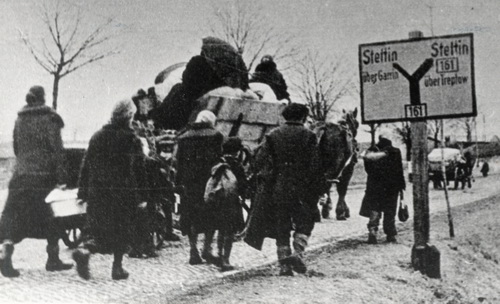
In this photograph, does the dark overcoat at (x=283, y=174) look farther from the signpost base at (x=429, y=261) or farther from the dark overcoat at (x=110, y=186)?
the signpost base at (x=429, y=261)

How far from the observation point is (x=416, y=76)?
23.6ft

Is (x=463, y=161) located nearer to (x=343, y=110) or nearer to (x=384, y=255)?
(x=343, y=110)

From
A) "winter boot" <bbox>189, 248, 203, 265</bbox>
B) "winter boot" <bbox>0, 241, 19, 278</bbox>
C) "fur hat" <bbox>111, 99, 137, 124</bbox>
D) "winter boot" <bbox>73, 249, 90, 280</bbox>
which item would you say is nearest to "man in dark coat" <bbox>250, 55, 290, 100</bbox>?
"winter boot" <bbox>189, 248, 203, 265</bbox>

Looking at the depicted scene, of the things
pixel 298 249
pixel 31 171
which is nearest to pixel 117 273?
pixel 31 171

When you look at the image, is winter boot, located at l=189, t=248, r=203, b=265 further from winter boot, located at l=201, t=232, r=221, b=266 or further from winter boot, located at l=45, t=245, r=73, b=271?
winter boot, located at l=45, t=245, r=73, b=271

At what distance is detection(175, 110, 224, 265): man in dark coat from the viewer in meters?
7.77

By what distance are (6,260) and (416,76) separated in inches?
178

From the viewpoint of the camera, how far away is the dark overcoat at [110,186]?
6.66m

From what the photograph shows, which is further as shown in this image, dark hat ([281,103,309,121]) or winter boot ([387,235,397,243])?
winter boot ([387,235,397,243])

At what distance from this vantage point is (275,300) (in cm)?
605

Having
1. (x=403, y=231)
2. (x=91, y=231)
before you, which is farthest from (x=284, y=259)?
(x=403, y=231)

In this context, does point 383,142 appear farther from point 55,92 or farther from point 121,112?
point 55,92

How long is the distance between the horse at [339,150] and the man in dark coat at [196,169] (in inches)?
159

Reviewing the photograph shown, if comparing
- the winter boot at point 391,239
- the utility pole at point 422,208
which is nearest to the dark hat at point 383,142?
the winter boot at point 391,239
